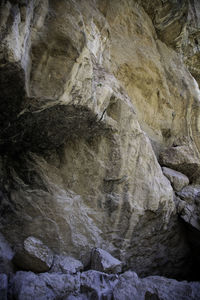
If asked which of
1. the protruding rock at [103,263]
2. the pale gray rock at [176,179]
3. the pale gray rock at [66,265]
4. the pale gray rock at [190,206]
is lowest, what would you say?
the pale gray rock at [66,265]

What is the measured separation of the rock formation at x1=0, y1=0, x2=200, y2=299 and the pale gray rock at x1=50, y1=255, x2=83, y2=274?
2cm

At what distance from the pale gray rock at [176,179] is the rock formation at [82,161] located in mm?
34

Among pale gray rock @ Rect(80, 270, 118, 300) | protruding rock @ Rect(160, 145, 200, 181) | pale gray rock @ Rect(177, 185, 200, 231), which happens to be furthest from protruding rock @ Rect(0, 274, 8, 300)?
protruding rock @ Rect(160, 145, 200, 181)

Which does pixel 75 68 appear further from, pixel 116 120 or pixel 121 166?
pixel 121 166

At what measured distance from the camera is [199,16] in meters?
7.74

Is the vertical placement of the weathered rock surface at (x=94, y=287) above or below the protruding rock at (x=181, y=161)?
below

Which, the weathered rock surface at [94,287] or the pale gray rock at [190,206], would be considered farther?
the pale gray rock at [190,206]

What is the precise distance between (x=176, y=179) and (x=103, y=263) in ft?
9.46

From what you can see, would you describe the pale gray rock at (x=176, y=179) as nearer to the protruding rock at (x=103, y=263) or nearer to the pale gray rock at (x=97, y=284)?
the protruding rock at (x=103, y=263)

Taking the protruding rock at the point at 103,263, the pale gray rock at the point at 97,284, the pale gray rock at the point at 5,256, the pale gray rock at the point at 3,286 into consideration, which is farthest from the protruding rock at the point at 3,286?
the protruding rock at the point at 103,263

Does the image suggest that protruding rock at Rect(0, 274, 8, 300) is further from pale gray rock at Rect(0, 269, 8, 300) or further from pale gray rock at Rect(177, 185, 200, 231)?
pale gray rock at Rect(177, 185, 200, 231)

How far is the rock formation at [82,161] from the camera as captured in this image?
8.54ft

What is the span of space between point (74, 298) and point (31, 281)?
0.60m

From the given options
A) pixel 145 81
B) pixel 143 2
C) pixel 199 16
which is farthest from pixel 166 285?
pixel 199 16
